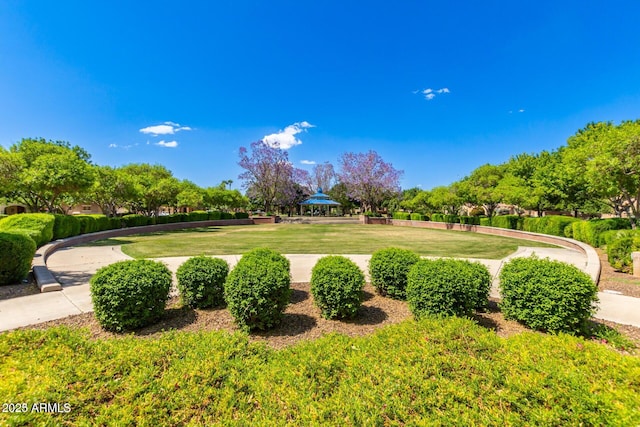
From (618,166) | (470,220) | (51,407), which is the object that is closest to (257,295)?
Answer: (51,407)

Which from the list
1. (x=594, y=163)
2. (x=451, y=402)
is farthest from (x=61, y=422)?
(x=594, y=163)

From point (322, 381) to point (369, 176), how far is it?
35594mm

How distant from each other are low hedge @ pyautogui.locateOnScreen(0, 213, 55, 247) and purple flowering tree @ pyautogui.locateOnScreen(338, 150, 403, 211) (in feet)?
98.2

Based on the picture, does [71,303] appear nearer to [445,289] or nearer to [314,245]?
[445,289]

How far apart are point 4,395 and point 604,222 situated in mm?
18253

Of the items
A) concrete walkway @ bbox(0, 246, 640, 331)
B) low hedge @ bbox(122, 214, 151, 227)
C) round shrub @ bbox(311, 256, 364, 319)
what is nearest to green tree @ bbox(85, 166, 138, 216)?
low hedge @ bbox(122, 214, 151, 227)

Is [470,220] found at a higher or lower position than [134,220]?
lower

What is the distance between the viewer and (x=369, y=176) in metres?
36.8

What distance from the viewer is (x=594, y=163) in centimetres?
1275

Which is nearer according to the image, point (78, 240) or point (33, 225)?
point (33, 225)

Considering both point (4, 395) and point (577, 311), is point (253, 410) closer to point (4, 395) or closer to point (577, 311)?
point (4, 395)

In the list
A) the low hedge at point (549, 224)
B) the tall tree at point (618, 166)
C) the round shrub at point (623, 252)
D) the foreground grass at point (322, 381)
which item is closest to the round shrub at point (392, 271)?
the foreground grass at point (322, 381)

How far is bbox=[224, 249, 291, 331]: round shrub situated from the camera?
13.0ft

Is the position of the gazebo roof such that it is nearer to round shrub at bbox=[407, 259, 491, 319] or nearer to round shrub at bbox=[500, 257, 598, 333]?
round shrub at bbox=[407, 259, 491, 319]
